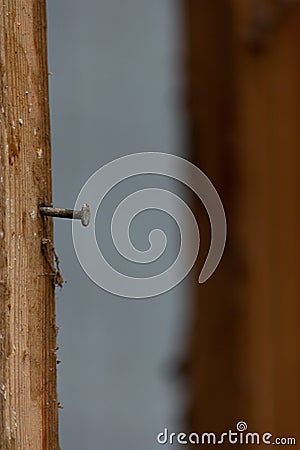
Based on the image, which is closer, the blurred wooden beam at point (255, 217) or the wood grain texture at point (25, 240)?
the wood grain texture at point (25, 240)

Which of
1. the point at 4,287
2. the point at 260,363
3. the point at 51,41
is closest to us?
the point at 4,287

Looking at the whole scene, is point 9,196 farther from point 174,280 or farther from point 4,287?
point 174,280

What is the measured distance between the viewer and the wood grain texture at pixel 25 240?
680 mm

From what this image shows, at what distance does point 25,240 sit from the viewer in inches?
28.0

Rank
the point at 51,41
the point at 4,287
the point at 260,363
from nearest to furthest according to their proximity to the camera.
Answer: the point at 4,287 → the point at 260,363 → the point at 51,41

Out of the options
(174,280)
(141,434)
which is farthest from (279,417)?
(141,434)

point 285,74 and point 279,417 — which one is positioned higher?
point 285,74

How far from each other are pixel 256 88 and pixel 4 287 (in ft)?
1.32

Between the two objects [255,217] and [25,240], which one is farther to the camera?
[255,217]

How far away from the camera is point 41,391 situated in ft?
2.43

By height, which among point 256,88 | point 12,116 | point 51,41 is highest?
point 51,41

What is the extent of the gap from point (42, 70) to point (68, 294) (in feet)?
1.07

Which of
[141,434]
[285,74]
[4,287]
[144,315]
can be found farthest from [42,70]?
[141,434]

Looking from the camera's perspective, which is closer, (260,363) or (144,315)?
(260,363)
